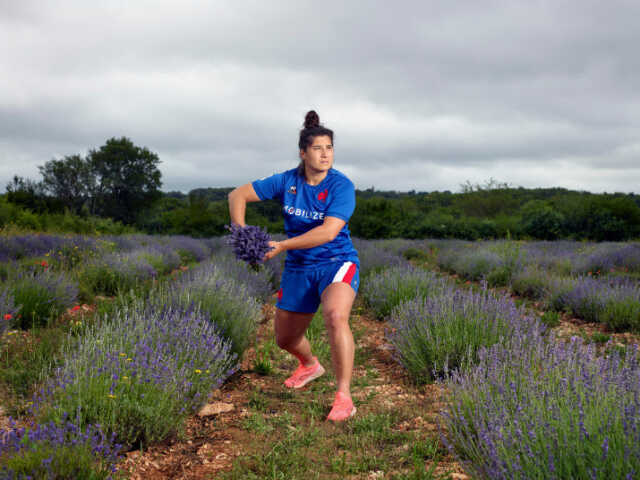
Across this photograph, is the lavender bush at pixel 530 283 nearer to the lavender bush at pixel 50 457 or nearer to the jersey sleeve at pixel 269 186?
the jersey sleeve at pixel 269 186

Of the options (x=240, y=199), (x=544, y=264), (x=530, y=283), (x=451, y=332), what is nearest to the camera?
(x=240, y=199)

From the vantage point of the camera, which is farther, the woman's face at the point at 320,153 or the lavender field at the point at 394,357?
the woman's face at the point at 320,153

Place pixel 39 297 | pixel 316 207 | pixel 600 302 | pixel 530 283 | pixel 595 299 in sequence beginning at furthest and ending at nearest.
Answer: pixel 530 283
pixel 595 299
pixel 600 302
pixel 39 297
pixel 316 207

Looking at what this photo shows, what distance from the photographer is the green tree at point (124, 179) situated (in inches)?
1539

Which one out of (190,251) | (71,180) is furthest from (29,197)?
(190,251)

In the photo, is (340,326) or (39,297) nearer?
(340,326)

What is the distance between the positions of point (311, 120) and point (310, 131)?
0.19 metres

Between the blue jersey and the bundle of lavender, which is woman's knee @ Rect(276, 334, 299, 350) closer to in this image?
the blue jersey

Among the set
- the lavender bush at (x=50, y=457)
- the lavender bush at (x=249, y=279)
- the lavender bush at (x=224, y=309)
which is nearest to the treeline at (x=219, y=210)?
the lavender bush at (x=249, y=279)

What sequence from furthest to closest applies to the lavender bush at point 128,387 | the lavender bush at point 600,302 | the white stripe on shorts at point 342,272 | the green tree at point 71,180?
the green tree at point 71,180 < the lavender bush at point 600,302 < the white stripe on shorts at point 342,272 < the lavender bush at point 128,387

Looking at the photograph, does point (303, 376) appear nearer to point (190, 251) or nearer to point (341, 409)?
point (341, 409)

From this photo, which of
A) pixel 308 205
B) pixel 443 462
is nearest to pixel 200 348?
pixel 308 205

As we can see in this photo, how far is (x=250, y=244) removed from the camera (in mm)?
3096

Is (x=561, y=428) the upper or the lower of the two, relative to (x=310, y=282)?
lower
